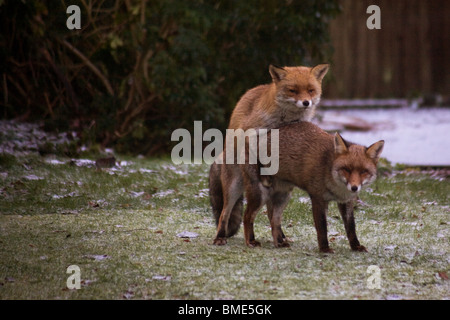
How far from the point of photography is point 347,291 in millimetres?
4703

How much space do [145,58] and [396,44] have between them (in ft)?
33.8

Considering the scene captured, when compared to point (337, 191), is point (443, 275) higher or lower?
lower

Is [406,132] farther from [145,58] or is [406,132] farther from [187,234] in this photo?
[187,234]

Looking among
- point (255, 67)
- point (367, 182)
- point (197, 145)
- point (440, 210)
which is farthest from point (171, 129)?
point (367, 182)

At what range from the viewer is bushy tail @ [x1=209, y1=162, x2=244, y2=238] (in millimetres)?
6398

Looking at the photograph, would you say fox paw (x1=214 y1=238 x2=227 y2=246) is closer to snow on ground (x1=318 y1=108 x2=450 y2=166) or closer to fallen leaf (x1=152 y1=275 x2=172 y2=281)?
fallen leaf (x1=152 y1=275 x2=172 y2=281)

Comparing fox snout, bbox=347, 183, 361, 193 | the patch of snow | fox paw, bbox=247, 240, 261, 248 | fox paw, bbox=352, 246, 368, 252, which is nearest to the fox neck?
fox snout, bbox=347, 183, 361, 193

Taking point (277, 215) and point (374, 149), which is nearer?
point (374, 149)

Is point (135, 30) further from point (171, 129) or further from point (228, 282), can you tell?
point (228, 282)

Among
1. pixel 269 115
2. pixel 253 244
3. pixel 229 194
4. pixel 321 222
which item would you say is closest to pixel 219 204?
pixel 229 194

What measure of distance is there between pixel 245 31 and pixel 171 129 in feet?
7.69

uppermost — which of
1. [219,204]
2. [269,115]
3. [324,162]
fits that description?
[269,115]

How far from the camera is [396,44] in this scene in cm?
1933

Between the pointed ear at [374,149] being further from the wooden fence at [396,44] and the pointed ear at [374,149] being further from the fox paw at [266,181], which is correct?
the wooden fence at [396,44]
